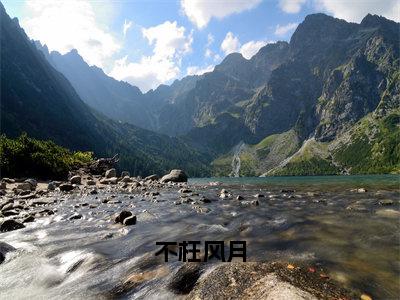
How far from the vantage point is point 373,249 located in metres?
13.0

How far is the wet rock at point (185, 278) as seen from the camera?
953cm

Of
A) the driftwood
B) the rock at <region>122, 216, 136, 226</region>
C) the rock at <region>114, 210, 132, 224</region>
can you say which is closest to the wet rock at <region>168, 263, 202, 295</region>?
the rock at <region>122, 216, 136, 226</region>

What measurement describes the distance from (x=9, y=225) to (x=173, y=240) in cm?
928

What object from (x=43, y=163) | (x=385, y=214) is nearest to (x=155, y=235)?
(x=385, y=214)

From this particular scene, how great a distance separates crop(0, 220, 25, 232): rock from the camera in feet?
59.0

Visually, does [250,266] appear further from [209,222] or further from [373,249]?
[209,222]

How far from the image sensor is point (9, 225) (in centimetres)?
1816

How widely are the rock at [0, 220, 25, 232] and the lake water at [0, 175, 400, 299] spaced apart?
2.01 feet

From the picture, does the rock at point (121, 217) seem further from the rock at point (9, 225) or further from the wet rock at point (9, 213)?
the wet rock at point (9, 213)

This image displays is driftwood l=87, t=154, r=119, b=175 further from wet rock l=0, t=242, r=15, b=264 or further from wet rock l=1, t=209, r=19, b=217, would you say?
wet rock l=0, t=242, r=15, b=264

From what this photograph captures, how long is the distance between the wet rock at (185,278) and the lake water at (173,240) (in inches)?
→ 10.3


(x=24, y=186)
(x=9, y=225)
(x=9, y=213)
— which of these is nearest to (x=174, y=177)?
(x=24, y=186)

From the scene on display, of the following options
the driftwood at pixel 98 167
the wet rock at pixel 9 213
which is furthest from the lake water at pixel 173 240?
the driftwood at pixel 98 167

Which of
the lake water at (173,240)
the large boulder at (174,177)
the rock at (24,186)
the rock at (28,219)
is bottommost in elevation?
the large boulder at (174,177)
